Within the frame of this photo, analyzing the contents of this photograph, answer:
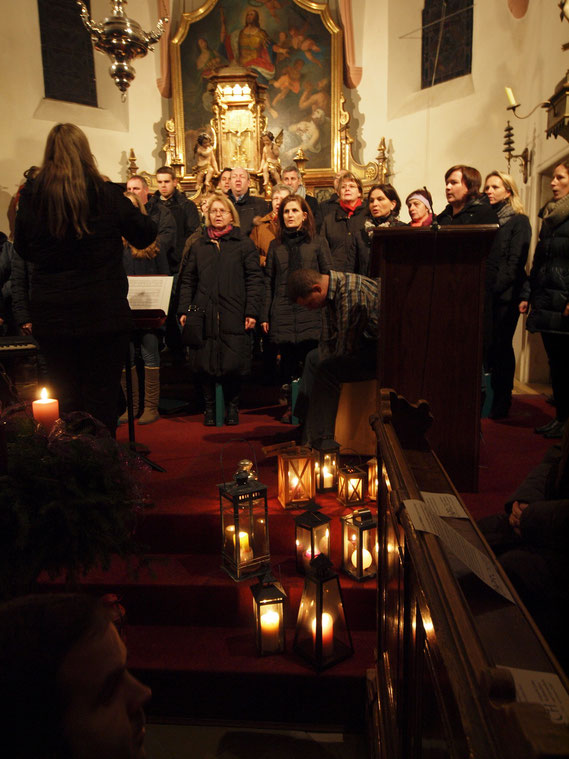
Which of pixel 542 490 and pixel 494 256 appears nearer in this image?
pixel 542 490

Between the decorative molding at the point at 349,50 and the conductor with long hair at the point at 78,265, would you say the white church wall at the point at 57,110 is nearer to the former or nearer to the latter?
the decorative molding at the point at 349,50

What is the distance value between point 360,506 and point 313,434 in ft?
1.53

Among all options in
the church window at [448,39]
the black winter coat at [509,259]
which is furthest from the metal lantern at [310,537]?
the church window at [448,39]

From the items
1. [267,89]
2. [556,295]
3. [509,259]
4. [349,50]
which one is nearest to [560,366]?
[556,295]

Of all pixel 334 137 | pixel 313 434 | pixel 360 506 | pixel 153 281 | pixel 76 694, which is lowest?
pixel 360 506

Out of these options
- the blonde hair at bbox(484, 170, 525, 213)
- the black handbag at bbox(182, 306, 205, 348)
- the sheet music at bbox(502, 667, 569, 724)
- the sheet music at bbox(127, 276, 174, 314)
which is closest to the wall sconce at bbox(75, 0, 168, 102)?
the black handbag at bbox(182, 306, 205, 348)

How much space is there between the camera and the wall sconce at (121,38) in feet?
17.2

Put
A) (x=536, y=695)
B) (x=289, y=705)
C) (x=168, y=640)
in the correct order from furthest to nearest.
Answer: (x=168, y=640)
(x=289, y=705)
(x=536, y=695)

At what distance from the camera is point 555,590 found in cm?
127

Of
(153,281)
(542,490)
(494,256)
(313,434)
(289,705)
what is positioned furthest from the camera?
(494,256)

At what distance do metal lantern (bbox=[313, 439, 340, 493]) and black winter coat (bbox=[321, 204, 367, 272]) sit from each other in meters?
1.77

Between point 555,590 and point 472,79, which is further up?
point 472,79

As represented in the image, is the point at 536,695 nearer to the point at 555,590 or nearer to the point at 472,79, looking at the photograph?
the point at 555,590

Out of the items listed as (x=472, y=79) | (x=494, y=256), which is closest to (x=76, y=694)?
(x=494, y=256)
